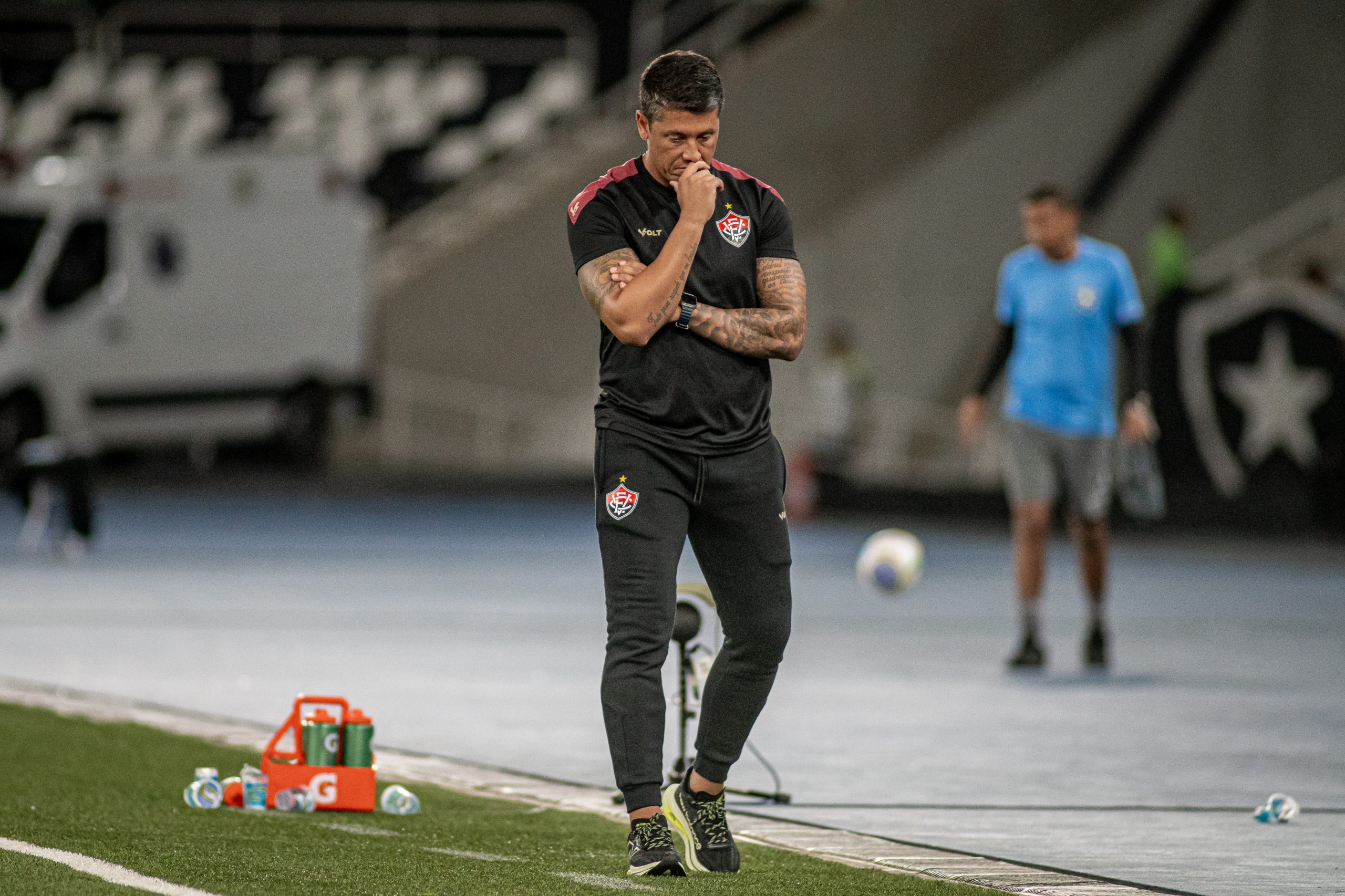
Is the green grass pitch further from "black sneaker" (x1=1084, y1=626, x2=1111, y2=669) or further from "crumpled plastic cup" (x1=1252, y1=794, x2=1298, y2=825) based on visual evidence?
"black sneaker" (x1=1084, y1=626, x2=1111, y2=669)

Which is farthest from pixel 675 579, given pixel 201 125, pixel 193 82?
pixel 193 82

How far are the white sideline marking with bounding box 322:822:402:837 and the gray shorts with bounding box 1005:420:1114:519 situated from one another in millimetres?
4721

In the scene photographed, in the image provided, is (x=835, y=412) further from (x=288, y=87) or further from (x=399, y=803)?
(x=399, y=803)

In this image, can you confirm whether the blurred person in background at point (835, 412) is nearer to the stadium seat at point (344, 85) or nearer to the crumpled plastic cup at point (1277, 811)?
the stadium seat at point (344, 85)

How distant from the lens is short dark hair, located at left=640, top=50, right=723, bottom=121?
Result: 5195 mm

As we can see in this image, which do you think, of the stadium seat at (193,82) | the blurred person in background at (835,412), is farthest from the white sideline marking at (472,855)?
the stadium seat at (193,82)

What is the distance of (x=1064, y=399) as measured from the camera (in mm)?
10109

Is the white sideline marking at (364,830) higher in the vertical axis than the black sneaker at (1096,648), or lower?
lower

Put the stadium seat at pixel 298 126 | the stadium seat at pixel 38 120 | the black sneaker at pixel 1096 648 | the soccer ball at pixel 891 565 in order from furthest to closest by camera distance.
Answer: the stadium seat at pixel 38 120 < the stadium seat at pixel 298 126 < the soccer ball at pixel 891 565 < the black sneaker at pixel 1096 648

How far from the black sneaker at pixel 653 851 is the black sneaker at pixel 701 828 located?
7 centimetres

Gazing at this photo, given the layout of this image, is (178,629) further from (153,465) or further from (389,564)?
(153,465)

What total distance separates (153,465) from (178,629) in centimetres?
1554

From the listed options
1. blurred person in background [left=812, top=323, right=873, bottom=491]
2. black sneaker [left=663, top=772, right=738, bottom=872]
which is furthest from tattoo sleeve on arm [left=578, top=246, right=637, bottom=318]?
blurred person in background [left=812, top=323, right=873, bottom=491]

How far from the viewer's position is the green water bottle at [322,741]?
6.30 metres
